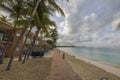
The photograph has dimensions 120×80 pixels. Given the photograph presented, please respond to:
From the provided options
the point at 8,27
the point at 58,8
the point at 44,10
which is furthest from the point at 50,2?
the point at 8,27

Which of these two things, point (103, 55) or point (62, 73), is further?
point (103, 55)

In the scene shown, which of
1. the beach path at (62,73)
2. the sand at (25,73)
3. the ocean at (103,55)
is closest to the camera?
the beach path at (62,73)

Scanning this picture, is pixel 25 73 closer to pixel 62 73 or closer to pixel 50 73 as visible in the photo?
pixel 50 73

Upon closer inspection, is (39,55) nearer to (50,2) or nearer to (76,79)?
(50,2)

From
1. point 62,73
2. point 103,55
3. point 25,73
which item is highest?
point 103,55

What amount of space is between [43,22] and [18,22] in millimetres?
3101

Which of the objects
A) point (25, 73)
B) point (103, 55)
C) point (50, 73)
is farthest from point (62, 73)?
point (103, 55)

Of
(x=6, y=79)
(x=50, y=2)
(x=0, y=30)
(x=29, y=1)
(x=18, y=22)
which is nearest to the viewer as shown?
(x=6, y=79)

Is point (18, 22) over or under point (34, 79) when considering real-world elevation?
over

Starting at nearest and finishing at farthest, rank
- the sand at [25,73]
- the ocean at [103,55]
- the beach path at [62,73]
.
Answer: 1. the beach path at [62,73]
2. the sand at [25,73]
3. the ocean at [103,55]

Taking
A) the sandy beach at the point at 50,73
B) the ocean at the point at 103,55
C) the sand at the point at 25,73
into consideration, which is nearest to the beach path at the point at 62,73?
the sandy beach at the point at 50,73

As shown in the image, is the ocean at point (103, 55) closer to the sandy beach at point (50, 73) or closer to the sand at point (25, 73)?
the sandy beach at point (50, 73)

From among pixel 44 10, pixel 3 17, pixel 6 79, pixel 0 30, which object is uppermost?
pixel 3 17

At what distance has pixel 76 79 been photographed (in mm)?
8242
